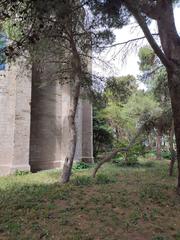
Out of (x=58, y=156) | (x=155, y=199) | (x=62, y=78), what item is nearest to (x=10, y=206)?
(x=155, y=199)

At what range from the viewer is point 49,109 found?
15.1 metres

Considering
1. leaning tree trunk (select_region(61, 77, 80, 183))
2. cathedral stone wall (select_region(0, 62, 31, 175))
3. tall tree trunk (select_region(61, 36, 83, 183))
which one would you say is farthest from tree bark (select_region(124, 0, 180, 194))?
cathedral stone wall (select_region(0, 62, 31, 175))

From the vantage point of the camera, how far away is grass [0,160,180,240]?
502cm

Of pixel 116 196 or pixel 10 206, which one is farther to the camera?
Result: pixel 116 196

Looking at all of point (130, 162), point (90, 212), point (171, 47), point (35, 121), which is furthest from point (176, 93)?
point (35, 121)

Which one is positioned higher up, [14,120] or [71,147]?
[14,120]

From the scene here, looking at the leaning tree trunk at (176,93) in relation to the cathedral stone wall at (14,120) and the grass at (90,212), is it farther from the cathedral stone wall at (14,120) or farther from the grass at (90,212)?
the cathedral stone wall at (14,120)

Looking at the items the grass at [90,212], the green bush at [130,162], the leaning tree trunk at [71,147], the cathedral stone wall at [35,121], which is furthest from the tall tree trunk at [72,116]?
the green bush at [130,162]

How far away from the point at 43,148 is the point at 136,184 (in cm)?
661

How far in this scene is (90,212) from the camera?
240 inches

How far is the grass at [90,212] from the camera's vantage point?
5023mm

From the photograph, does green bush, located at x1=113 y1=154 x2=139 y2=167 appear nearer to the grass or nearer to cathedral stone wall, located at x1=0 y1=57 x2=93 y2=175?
cathedral stone wall, located at x1=0 y1=57 x2=93 y2=175

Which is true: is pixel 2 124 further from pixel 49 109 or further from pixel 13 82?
pixel 49 109

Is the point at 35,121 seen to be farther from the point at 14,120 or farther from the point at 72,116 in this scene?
the point at 72,116
